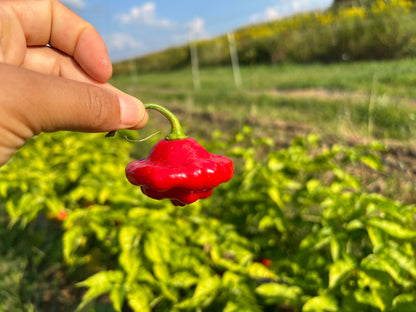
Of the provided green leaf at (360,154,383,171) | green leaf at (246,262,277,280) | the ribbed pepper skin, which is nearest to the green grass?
green leaf at (360,154,383,171)

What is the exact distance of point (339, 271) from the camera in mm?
1330

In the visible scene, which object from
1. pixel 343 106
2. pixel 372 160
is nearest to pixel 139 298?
pixel 372 160

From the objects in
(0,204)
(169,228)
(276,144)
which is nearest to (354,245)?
(169,228)

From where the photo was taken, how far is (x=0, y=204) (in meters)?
3.67

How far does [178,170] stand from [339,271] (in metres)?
0.80

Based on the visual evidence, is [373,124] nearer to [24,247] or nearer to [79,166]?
[79,166]

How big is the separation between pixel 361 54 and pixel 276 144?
8.96 m

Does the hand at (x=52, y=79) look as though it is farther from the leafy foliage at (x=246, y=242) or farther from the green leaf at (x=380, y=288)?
the green leaf at (x=380, y=288)

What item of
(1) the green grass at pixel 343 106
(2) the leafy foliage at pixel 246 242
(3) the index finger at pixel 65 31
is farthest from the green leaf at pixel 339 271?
(1) the green grass at pixel 343 106

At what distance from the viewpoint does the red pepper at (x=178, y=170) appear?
84 cm

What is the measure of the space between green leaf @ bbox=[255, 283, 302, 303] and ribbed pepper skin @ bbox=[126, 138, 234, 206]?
1.99 ft

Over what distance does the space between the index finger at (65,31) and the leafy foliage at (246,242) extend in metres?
0.75

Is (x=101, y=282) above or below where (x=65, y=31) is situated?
below

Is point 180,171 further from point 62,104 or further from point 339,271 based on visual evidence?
point 339,271
